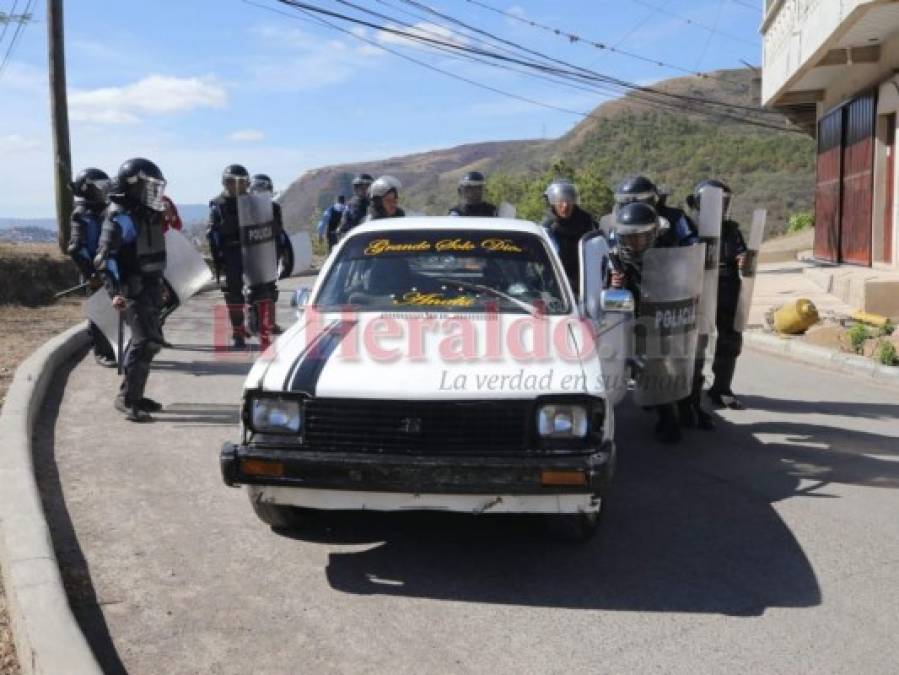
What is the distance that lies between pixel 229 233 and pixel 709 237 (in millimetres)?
5165

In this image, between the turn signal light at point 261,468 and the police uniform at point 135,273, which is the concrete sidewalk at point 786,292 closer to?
the police uniform at point 135,273

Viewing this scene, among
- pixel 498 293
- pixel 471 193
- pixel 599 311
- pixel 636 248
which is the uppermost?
pixel 471 193

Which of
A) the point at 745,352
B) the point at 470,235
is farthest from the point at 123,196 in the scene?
the point at 745,352

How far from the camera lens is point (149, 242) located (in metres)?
7.12

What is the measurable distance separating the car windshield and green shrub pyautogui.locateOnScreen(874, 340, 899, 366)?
17.9 feet

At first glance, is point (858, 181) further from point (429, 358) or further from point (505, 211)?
point (429, 358)

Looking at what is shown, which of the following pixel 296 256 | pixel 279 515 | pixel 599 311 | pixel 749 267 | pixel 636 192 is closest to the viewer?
pixel 279 515

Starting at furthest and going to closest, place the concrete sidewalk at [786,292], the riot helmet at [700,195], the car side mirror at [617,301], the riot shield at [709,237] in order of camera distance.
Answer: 1. the concrete sidewalk at [786,292]
2. the riot helmet at [700,195]
3. the riot shield at [709,237]
4. the car side mirror at [617,301]

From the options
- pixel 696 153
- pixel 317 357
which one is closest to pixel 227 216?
pixel 317 357

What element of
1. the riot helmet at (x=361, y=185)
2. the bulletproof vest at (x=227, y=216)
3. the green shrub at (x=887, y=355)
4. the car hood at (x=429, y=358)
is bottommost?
the green shrub at (x=887, y=355)

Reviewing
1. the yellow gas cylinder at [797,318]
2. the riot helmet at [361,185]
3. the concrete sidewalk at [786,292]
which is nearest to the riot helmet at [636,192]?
the yellow gas cylinder at [797,318]

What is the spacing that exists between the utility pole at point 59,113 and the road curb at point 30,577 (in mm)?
11331

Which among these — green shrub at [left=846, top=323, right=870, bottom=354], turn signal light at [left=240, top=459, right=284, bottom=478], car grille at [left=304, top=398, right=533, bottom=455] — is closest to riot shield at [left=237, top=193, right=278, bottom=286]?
turn signal light at [left=240, top=459, right=284, bottom=478]

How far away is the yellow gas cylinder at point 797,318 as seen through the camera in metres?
11.7
